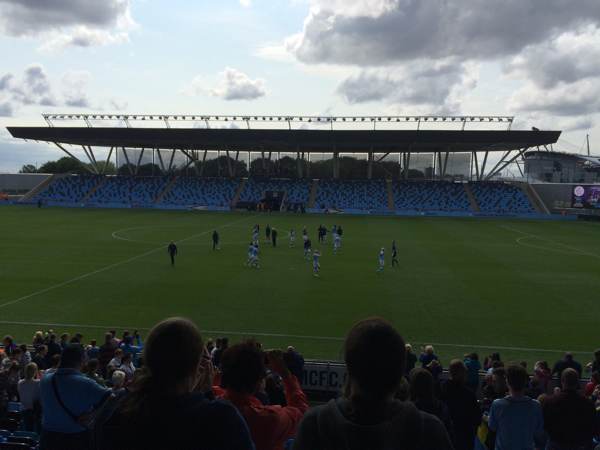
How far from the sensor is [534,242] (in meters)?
41.2

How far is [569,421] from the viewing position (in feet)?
17.2

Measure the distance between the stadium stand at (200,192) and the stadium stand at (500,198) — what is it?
36384 millimetres

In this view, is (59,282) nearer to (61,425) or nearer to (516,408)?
(61,425)

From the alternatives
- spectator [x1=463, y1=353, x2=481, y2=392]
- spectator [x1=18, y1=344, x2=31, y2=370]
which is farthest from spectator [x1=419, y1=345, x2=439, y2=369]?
spectator [x1=18, y1=344, x2=31, y2=370]

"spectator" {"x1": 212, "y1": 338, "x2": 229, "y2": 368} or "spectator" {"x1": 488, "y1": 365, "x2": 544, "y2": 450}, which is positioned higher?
"spectator" {"x1": 488, "y1": 365, "x2": 544, "y2": 450}

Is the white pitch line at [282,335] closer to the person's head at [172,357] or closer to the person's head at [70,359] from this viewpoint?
the person's head at [70,359]

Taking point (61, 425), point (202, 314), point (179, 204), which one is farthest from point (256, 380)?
point (179, 204)

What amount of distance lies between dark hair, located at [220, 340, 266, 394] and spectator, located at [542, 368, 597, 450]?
139 inches

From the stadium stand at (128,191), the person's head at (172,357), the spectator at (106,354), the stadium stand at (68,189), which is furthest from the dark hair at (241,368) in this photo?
the stadium stand at (68,189)

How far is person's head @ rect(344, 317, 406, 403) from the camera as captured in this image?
2625 millimetres

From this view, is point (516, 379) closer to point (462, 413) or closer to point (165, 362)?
point (462, 413)

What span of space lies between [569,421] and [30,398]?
7077mm

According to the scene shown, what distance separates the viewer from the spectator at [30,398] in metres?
7.57

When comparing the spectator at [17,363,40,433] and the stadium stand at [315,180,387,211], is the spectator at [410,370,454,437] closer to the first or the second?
the spectator at [17,363,40,433]
